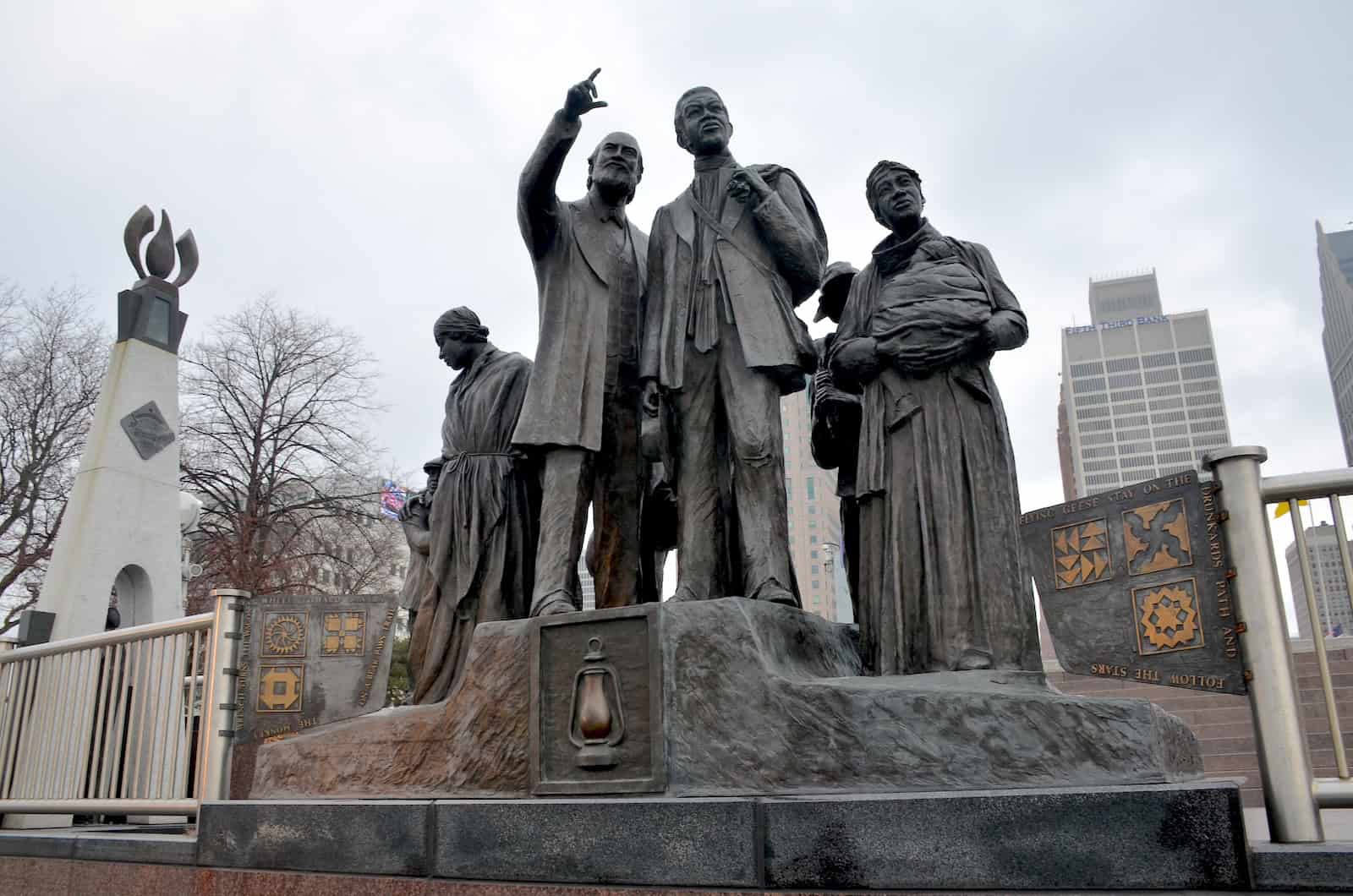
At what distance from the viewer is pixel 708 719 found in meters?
3.84

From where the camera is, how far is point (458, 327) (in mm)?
6977

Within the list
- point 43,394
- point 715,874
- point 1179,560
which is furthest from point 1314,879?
point 43,394

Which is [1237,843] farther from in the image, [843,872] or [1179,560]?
[843,872]

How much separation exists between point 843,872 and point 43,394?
25141mm

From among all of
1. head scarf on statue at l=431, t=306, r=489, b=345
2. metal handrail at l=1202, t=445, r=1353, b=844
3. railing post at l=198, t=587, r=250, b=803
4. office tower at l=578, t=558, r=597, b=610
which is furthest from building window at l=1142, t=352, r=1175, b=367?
metal handrail at l=1202, t=445, r=1353, b=844

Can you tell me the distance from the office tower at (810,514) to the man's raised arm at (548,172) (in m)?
1.67

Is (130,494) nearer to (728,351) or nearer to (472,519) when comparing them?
(472,519)

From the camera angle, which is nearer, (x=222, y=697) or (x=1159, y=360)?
(x=222, y=697)

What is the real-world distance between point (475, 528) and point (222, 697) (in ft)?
5.39

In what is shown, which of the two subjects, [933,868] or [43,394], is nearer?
[933,868]

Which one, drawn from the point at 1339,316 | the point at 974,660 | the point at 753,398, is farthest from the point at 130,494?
the point at 1339,316

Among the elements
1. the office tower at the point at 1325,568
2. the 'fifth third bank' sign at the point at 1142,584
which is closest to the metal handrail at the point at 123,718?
the 'fifth third bank' sign at the point at 1142,584

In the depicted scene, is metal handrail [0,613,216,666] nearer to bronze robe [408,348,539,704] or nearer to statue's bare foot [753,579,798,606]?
bronze robe [408,348,539,704]

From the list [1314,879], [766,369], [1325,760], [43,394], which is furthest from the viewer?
[43,394]
